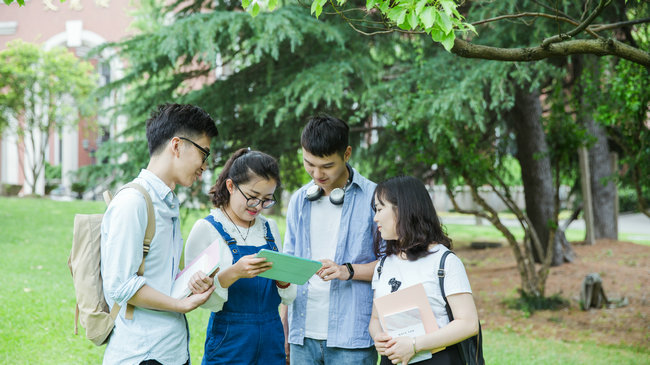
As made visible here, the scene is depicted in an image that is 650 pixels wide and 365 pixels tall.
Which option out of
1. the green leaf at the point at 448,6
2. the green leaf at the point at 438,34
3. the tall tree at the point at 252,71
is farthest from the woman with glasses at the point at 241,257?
the tall tree at the point at 252,71

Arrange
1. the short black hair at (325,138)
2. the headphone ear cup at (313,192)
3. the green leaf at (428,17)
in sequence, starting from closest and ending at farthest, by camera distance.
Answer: the green leaf at (428,17) → the short black hair at (325,138) → the headphone ear cup at (313,192)

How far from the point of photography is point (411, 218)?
2613 millimetres

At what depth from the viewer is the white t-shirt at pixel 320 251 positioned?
289 cm

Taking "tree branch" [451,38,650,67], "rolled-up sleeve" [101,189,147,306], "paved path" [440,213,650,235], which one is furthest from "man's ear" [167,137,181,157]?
"paved path" [440,213,650,235]

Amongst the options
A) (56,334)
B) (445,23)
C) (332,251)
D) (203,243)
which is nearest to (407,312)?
(332,251)

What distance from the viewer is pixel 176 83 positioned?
26.2 ft

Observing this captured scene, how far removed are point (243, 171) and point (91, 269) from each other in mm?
813

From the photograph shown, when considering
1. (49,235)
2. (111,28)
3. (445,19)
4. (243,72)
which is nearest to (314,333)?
(445,19)

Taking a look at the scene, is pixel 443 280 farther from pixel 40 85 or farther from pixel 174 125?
pixel 40 85

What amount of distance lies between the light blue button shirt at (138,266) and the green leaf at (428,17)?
44.0 inches

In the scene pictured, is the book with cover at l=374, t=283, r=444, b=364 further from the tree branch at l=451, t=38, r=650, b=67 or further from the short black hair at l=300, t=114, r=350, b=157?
the tree branch at l=451, t=38, r=650, b=67

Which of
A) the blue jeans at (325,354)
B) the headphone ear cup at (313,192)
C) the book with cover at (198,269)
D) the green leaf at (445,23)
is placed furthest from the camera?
the headphone ear cup at (313,192)

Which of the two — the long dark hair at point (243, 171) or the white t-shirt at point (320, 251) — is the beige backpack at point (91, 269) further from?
the white t-shirt at point (320, 251)

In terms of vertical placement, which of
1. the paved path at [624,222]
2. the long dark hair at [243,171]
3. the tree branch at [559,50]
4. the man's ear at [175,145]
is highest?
the tree branch at [559,50]
